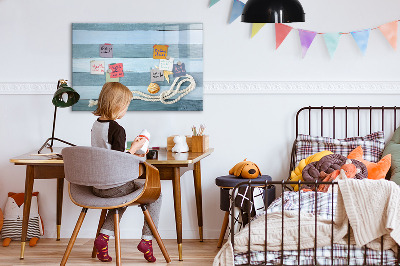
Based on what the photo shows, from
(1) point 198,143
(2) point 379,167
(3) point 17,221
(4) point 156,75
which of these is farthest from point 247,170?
(3) point 17,221

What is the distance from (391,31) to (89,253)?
2.53 metres

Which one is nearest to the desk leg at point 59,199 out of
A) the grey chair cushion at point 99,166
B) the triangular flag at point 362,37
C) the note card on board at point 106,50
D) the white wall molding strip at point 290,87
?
the white wall molding strip at point 290,87

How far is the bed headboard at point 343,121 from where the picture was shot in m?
4.30

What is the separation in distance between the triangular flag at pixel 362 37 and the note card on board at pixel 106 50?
1.70m

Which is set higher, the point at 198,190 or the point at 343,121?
the point at 343,121

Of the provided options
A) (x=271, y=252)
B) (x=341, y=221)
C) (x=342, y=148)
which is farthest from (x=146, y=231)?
(x=342, y=148)

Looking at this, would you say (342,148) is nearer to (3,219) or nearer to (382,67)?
(382,67)

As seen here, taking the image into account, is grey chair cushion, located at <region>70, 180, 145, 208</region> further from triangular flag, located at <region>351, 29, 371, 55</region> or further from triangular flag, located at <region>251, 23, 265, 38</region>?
triangular flag, located at <region>351, 29, 371, 55</region>

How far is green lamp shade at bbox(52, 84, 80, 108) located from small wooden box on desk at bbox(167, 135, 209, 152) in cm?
70

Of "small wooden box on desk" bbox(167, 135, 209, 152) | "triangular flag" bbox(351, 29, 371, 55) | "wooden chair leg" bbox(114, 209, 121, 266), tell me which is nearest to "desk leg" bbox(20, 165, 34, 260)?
"wooden chair leg" bbox(114, 209, 121, 266)

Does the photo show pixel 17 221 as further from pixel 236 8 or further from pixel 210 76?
pixel 236 8

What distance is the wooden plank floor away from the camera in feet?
12.2

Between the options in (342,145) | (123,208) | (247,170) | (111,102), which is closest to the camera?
(111,102)

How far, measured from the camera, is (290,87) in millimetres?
4316
